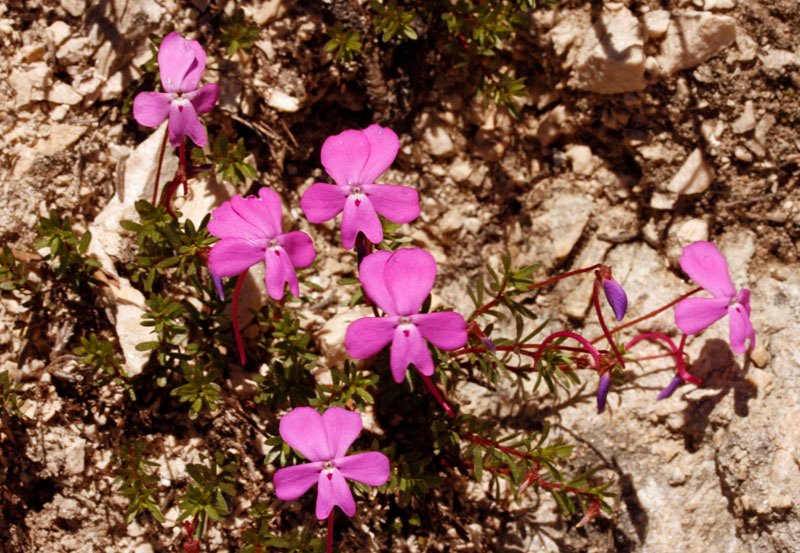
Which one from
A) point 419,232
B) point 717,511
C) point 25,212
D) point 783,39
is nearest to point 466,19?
point 419,232

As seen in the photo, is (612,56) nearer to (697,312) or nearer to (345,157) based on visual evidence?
(697,312)

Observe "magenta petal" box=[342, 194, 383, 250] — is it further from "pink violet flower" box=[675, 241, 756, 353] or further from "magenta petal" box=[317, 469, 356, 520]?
"pink violet flower" box=[675, 241, 756, 353]

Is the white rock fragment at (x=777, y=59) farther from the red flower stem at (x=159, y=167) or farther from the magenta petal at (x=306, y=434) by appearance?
the red flower stem at (x=159, y=167)

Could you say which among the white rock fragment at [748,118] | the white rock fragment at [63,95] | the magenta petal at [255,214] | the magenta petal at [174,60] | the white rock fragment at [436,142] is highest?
the white rock fragment at [63,95]

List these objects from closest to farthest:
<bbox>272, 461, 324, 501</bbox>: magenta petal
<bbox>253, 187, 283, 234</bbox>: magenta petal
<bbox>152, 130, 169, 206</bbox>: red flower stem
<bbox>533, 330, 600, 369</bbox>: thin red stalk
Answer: <bbox>272, 461, 324, 501</bbox>: magenta petal
<bbox>253, 187, 283, 234</bbox>: magenta petal
<bbox>533, 330, 600, 369</bbox>: thin red stalk
<bbox>152, 130, 169, 206</bbox>: red flower stem

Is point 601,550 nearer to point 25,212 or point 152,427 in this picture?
point 152,427

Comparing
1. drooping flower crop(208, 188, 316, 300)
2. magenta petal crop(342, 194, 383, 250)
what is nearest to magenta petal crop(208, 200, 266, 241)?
drooping flower crop(208, 188, 316, 300)

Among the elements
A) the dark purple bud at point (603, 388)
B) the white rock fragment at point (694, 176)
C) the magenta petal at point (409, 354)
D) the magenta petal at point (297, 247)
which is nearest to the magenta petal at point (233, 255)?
the magenta petal at point (297, 247)
